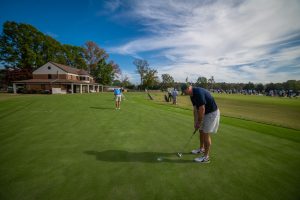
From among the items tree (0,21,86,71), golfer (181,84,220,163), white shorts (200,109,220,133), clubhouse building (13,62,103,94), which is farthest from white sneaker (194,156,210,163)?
tree (0,21,86,71)

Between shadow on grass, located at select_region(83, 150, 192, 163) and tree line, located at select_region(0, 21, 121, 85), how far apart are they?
69.1 meters

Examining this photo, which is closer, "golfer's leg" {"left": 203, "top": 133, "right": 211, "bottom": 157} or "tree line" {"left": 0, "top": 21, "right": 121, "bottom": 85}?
"golfer's leg" {"left": 203, "top": 133, "right": 211, "bottom": 157}

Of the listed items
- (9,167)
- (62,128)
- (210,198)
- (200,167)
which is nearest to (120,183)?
(210,198)

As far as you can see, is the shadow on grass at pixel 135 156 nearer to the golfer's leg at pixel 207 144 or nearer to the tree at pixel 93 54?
the golfer's leg at pixel 207 144

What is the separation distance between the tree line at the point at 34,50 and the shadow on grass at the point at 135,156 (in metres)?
69.1

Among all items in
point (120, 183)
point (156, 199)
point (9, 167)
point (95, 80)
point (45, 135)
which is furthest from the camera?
point (95, 80)

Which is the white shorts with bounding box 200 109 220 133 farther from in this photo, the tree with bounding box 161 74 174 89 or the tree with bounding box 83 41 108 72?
the tree with bounding box 161 74 174 89

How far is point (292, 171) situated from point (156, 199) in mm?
3886

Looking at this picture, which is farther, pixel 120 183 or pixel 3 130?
pixel 3 130

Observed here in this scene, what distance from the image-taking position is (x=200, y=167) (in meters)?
4.46

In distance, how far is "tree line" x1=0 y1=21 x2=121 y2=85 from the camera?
55.6 m

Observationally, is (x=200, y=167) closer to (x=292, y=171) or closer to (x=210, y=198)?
(x=210, y=198)

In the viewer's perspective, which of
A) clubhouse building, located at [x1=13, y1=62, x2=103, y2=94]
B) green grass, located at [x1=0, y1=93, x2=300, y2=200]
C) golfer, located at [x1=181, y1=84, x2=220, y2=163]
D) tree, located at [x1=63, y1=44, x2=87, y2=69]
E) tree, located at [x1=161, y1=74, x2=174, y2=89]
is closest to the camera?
green grass, located at [x1=0, y1=93, x2=300, y2=200]

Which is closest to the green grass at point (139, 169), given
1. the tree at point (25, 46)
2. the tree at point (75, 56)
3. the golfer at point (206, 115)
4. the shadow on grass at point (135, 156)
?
the shadow on grass at point (135, 156)
